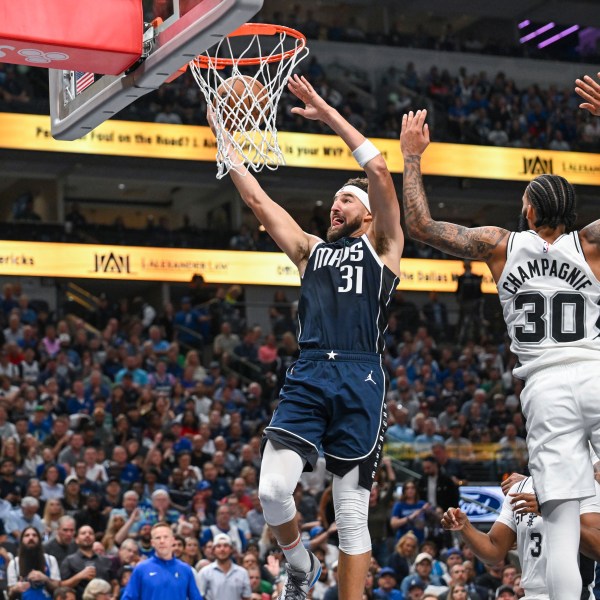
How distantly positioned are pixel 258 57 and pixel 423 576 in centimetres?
807

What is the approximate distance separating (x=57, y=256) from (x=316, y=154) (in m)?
7.19

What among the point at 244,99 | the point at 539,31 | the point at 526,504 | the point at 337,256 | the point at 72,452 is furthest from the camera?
the point at 539,31

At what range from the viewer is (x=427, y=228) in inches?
247

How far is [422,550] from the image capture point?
611 inches

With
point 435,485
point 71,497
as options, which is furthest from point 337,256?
point 435,485

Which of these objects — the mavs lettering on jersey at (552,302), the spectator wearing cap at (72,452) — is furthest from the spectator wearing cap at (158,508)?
the mavs lettering on jersey at (552,302)

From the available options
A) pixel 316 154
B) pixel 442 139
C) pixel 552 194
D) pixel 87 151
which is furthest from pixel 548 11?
pixel 552 194

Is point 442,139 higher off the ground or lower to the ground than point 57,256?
higher

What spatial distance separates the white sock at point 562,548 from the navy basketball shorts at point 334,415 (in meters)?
1.30

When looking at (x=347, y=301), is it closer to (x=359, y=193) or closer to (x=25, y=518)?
(x=359, y=193)

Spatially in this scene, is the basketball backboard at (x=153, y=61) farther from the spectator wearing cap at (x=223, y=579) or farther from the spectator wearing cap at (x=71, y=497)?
the spectator wearing cap at (x=71, y=497)

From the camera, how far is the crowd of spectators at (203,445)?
14.4 meters

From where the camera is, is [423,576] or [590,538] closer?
[590,538]

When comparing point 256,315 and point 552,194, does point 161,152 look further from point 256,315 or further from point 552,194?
point 552,194
